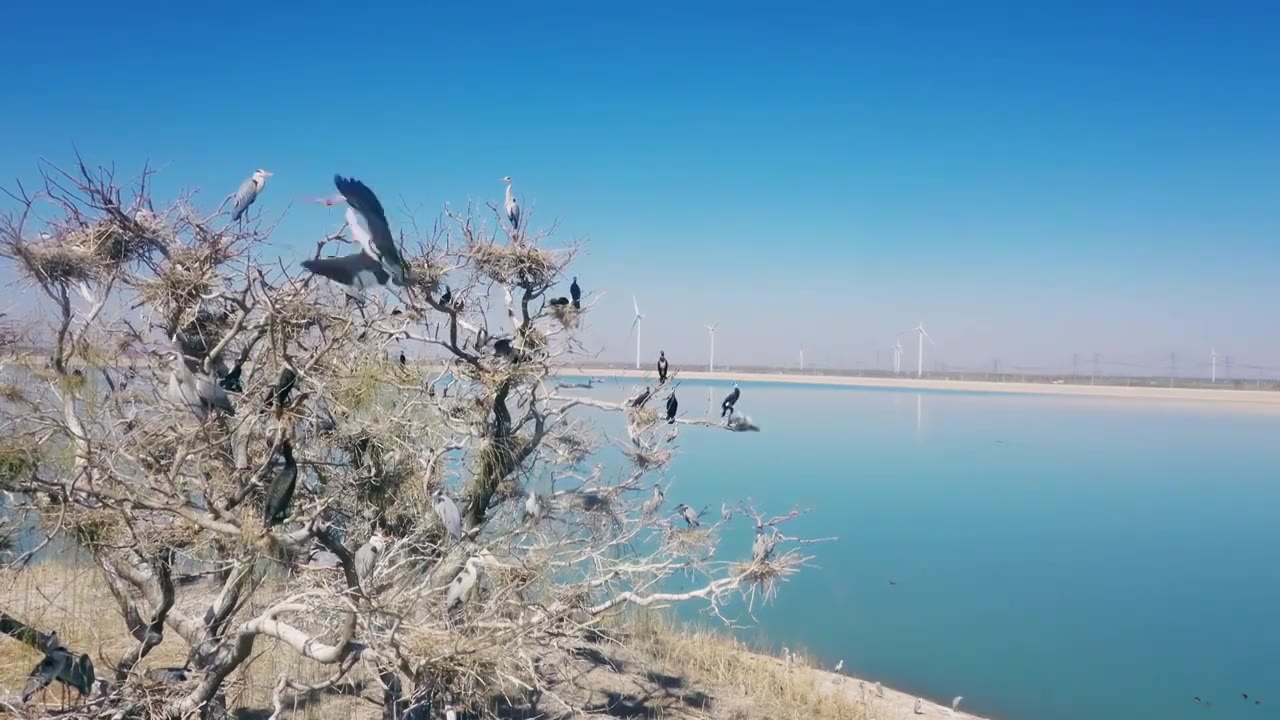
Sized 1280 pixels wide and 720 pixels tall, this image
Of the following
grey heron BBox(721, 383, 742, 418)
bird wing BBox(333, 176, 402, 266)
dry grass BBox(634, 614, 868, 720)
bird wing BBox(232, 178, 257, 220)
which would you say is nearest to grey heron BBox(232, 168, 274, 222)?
bird wing BBox(232, 178, 257, 220)

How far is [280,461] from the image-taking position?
3.48 metres

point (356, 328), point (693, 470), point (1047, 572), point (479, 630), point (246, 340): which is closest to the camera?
point (479, 630)

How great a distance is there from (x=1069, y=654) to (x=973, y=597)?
199 cm

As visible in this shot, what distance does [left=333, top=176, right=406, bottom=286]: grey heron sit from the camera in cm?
278

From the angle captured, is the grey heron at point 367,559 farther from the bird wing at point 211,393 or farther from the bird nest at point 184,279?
the bird nest at point 184,279

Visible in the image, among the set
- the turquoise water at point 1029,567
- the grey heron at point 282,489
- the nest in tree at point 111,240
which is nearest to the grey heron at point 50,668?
the grey heron at point 282,489

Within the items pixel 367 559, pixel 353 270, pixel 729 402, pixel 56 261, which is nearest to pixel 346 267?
pixel 353 270

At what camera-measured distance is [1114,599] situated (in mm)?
12180

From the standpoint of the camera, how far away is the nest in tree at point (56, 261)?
3.62 metres

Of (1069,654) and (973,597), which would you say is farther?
(973,597)

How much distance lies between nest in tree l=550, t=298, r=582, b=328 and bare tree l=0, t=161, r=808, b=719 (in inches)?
0.6

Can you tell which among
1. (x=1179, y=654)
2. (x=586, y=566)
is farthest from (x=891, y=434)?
(x=586, y=566)

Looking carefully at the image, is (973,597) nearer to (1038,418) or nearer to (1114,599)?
(1114,599)

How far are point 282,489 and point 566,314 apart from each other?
2730 mm
